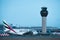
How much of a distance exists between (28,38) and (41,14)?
6086 mm

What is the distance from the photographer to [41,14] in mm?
12000

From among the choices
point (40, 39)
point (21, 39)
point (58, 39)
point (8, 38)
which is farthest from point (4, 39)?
point (58, 39)

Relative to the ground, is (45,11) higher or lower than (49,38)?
higher

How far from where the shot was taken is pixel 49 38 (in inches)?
239

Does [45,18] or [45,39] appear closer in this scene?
[45,39]

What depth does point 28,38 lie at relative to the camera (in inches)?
238

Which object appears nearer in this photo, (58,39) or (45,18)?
(58,39)

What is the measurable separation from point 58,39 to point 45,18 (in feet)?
20.1

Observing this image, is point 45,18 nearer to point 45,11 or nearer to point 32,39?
point 45,11

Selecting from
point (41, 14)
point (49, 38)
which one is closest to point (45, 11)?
point (41, 14)

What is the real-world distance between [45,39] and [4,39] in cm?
135

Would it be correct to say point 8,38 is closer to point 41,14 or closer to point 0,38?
point 0,38

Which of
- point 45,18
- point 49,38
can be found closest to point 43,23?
point 45,18

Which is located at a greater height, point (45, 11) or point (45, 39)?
point (45, 11)
